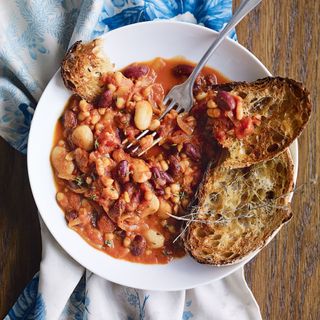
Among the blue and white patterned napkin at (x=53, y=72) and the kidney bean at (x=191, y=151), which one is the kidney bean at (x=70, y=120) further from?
the kidney bean at (x=191, y=151)

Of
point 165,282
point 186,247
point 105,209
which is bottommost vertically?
point 165,282

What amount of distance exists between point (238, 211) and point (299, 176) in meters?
0.56

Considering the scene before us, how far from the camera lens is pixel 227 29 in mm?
3352

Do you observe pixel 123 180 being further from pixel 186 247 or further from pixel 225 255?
pixel 225 255

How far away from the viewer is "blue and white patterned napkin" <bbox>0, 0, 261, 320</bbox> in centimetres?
364

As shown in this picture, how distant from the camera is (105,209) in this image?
3.49 m

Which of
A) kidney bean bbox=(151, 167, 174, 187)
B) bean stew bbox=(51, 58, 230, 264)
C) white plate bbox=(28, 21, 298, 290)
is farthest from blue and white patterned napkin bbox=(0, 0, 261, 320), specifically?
kidney bean bbox=(151, 167, 174, 187)

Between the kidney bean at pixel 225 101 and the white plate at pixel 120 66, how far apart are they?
0.32 m

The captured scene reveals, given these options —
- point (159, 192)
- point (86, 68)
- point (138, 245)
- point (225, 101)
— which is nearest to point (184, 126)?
point (225, 101)

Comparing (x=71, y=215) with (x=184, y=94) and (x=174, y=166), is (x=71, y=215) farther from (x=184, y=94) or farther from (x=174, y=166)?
(x=184, y=94)

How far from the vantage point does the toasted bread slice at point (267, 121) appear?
3.42 metres

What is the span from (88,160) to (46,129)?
38cm

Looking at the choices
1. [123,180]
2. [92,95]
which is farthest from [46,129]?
[123,180]

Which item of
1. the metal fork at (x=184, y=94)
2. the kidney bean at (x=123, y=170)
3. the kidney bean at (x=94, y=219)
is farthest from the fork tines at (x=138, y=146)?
the kidney bean at (x=94, y=219)
